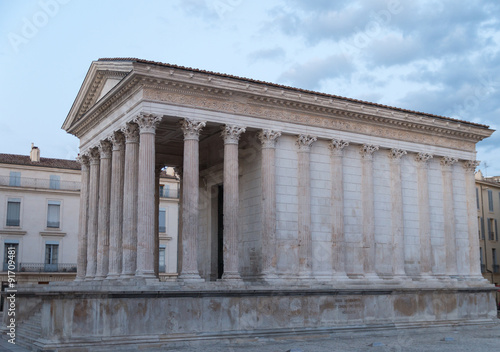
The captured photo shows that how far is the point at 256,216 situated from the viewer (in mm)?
24797

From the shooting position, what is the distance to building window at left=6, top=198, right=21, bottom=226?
135ft

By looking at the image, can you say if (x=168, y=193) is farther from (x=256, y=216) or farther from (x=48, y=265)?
(x=256, y=216)

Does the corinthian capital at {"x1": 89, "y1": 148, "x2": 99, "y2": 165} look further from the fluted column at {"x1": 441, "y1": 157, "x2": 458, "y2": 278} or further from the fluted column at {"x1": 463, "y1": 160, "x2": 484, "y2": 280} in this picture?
the fluted column at {"x1": 463, "y1": 160, "x2": 484, "y2": 280}

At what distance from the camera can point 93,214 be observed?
2667 centimetres

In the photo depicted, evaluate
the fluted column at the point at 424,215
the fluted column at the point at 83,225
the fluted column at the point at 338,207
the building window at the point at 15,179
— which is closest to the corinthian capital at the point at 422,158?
the fluted column at the point at 424,215

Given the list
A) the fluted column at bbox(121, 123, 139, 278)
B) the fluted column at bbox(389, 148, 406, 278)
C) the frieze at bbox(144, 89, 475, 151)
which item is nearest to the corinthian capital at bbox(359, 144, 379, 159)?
the frieze at bbox(144, 89, 475, 151)

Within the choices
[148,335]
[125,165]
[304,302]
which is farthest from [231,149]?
[148,335]

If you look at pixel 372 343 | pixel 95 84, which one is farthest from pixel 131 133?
pixel 372 343

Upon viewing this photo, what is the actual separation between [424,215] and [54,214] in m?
26.2

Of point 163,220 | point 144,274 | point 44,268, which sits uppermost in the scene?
point 163,220

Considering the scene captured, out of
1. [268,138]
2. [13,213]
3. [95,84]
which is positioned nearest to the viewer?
[268,138]

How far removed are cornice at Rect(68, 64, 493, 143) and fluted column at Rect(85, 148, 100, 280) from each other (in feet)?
5.39

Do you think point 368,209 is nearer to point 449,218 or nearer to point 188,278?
point 449,218

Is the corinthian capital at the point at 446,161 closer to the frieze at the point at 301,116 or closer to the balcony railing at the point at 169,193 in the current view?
the frieze at the point at 301,116
